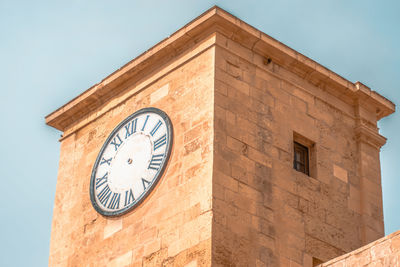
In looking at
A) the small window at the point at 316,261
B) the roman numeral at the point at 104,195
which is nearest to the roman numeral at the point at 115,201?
the roman numeral at the point at 104,195

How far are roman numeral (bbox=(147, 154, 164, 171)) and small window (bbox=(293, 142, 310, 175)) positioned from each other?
240 centimetres

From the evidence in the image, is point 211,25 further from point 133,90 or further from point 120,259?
point 120,259

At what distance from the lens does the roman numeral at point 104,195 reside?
2355cm

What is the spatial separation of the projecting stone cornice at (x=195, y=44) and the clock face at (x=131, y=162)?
966mm

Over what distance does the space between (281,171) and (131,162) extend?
2.72 m

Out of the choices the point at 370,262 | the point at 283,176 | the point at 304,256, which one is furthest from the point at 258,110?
the point at 370,262

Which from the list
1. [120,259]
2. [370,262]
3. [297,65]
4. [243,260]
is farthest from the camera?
[297,65]

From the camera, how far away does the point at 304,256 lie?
22094mm

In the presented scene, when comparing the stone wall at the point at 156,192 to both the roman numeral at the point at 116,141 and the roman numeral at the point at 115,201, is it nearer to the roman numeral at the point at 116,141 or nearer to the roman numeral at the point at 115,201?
the roman numeral at the point at 115,201

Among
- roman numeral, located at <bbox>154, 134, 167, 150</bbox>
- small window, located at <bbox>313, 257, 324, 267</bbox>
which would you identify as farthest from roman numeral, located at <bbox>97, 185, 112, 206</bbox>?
small window, located at <bbox>313, 257, 324, 267</bbox>

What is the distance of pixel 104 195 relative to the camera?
2366 cm

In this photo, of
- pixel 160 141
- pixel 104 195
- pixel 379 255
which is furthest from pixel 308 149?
pixel 379 255

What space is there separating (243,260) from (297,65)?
458 cm

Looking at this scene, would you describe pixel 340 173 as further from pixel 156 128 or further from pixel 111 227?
pixel 111 227
